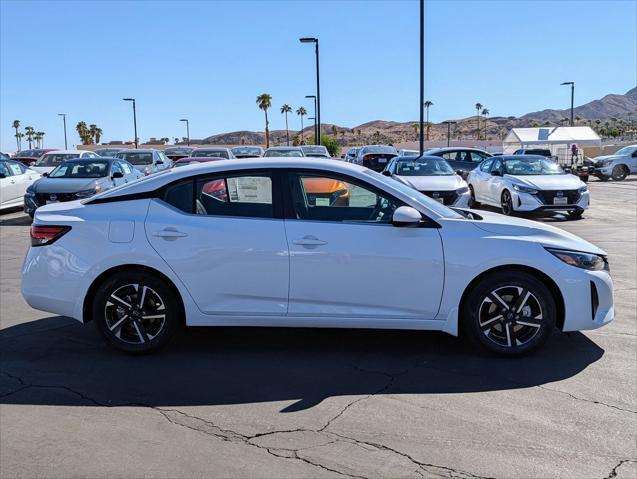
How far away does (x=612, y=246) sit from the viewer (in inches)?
415

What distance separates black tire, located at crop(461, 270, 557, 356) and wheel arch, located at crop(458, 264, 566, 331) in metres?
0.03

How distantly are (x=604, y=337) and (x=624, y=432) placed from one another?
1.95m

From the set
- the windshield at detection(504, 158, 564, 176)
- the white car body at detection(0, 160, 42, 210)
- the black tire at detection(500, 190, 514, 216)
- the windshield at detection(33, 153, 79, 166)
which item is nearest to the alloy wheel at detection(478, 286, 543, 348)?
the black tire at detection(500, 190, 514, 216)

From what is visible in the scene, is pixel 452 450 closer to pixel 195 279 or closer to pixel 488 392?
pixel 488 392

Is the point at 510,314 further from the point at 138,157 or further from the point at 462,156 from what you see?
the point at 138,157

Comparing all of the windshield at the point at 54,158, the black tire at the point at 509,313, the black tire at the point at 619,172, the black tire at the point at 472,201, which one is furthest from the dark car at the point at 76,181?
the black tire at the point at 619,172

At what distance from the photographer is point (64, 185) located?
14555mm

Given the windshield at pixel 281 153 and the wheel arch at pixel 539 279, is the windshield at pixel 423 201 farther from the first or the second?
the windshield at pixel 281 153

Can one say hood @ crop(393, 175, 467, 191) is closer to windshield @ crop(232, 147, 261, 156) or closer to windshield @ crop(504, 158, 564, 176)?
windshield @ crop(504, 158, 564, 176)

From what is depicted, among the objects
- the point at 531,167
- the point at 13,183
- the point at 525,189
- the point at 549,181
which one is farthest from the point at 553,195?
the point at 13,183

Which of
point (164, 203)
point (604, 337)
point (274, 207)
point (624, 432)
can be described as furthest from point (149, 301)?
point (604, 337)

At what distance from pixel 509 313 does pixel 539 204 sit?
9.95 m

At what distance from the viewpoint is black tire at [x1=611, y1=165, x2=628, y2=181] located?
3005 centimetres

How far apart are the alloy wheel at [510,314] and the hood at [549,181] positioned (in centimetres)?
995
